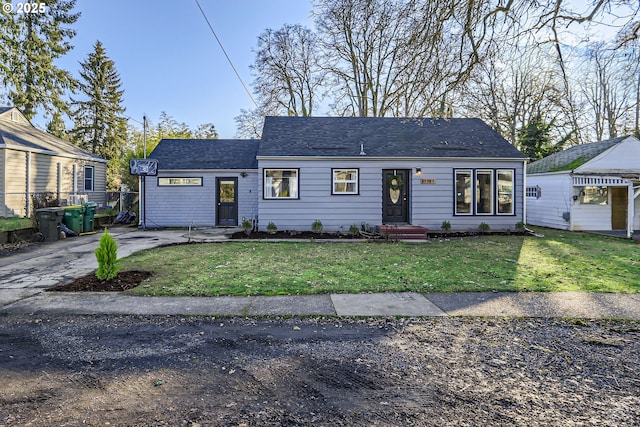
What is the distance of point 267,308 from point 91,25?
2302 cm

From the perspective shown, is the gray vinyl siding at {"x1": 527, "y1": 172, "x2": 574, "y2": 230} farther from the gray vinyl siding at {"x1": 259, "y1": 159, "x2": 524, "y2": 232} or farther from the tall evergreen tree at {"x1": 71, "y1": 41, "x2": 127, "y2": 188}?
the tall evergreen tree at {"x1": 71, "y1": 41, "x2": 127, "y2": 188}

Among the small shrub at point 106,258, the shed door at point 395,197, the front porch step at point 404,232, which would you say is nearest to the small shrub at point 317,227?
the front porch step at point 404,232

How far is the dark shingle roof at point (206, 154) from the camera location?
50.4ft

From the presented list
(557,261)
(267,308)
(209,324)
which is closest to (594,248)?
(557,261)

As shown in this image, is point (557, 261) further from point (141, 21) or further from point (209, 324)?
point (141, 21)

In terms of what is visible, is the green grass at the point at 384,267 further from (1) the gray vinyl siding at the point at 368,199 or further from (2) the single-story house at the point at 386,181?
(2) the single-story house at the point at 386,181

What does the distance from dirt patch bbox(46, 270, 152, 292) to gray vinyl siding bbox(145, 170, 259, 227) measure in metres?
9.11

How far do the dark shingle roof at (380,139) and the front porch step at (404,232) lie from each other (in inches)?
109

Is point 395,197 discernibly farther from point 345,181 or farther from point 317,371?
point 317,371

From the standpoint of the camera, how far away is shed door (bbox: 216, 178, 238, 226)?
15.5 meters

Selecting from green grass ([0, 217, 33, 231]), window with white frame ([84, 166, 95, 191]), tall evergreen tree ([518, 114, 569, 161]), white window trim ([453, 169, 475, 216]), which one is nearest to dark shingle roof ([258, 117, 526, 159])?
white window trim ([453, 169, 475, 216])

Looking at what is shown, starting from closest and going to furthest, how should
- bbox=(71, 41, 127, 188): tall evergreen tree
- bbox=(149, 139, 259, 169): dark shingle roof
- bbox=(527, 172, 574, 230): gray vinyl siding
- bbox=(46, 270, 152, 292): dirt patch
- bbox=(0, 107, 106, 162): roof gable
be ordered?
bbox=(46, 270, 152, 292): dirt patch, bbox=(0, 107, 106, 162): roof gable, bbox=(527, 172, 574, 230): gray vinyl siding, bbox=(149, 139, 259, 169): dark shingle roof, bbox=(71, 41, 127, 188): tall evergreen tree

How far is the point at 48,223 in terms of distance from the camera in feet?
36.2

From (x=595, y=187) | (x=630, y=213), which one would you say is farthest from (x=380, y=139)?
(x=630, y=213)
